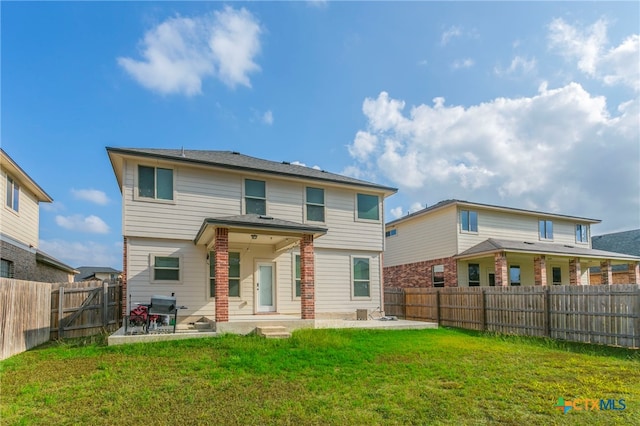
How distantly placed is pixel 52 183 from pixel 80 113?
6048 millimetres

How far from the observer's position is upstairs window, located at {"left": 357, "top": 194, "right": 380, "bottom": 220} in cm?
1539

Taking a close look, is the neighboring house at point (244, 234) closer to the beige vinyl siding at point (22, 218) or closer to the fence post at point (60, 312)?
the fence post at point (60, 312)

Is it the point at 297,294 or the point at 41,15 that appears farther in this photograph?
the point at 297,294

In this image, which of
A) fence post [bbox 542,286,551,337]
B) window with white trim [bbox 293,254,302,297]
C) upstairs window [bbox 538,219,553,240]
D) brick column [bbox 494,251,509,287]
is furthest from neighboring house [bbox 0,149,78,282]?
upstairs window [bbox 538,219,553,240]

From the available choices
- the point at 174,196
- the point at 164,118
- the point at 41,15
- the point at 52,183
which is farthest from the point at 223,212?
the point at 52,183

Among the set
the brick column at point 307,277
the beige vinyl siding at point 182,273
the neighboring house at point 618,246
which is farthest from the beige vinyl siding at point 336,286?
the neighboring house at point 618,246

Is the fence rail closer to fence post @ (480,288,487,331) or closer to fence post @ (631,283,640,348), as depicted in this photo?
fence post @ (480,288,487,331)

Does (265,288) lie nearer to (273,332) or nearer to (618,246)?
(273,332)

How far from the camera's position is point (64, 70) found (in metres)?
11.7

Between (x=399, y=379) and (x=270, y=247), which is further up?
(x=270, y=247)

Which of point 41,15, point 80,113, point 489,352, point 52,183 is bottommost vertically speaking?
point 489,352

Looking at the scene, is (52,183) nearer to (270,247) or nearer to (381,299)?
(270,247)

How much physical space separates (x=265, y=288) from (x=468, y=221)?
12135 mm

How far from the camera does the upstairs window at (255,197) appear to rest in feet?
44.2
